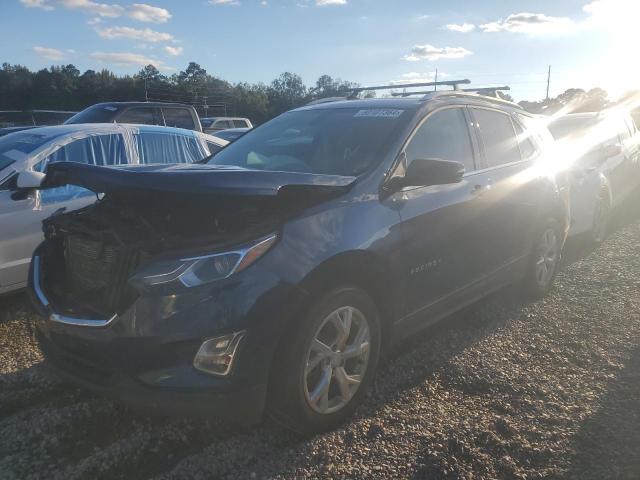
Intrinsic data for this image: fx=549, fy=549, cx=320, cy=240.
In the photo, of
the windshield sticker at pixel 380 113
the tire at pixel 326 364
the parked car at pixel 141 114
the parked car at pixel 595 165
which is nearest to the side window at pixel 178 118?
the parked car at pixel 141 114

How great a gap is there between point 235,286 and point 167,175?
24.8 inches

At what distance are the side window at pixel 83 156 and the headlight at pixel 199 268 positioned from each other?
9.65 feet

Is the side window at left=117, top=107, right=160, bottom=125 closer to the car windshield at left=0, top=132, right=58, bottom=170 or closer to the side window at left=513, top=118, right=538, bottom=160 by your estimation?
the car windshield at left=0, top=132, right=58, bottom=170

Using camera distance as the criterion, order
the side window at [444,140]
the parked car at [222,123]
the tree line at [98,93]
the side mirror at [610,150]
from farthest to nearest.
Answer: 1. the tree line at [98,93]
2. the parked car at [222,123]
3. the side mirror at [610,150]
4. the side window at [444,140]

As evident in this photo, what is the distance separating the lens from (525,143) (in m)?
5.01

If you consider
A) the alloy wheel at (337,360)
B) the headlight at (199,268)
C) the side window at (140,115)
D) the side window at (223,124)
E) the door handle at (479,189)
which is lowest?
the alloy wheel at (337,360)

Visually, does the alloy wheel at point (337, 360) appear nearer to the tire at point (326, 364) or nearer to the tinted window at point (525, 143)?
the tire at point (326, 364)

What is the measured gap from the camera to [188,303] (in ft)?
8.00

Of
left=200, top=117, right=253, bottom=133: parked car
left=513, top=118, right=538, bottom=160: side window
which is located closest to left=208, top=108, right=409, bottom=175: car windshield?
left=513, top=118, right=538, bottom=160: side window

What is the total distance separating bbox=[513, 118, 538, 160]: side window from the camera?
4.91 m

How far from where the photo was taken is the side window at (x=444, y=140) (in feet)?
12.0

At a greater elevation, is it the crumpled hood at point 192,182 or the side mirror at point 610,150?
the crumpled hood at point 192,182

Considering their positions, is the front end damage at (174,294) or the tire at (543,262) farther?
the tire at (543,262)

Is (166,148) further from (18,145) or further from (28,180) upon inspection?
(28,180)
